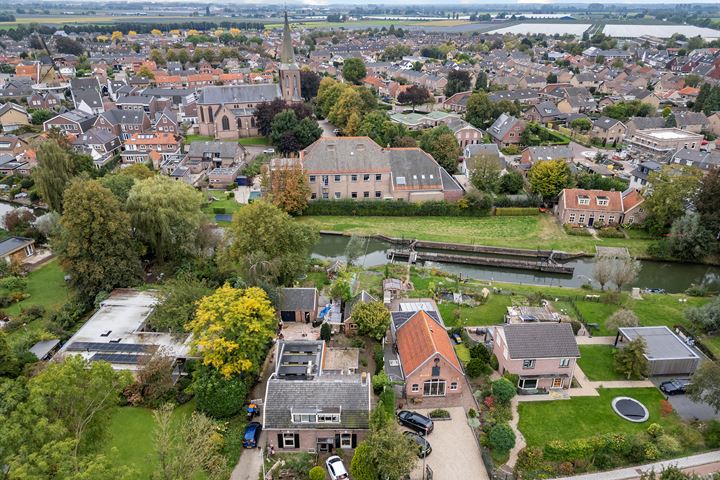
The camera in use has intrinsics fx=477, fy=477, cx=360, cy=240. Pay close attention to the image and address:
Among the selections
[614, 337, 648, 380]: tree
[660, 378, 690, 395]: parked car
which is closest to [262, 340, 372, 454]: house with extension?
[614, 337, 648, 380]: tree

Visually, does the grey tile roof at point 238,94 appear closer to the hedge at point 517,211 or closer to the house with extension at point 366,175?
the house with extension at point 366,175

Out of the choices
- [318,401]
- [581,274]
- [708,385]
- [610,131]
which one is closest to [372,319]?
[318,401]

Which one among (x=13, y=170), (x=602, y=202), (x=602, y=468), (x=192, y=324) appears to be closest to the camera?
(x=602, y=468)

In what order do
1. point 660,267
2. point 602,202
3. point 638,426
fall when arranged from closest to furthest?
1. point 638,426
2. point 660,267
3. point 602,202

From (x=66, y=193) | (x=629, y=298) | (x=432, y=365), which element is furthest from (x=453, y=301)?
(x=66, y=193)

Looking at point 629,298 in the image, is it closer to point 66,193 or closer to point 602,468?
point 602,468

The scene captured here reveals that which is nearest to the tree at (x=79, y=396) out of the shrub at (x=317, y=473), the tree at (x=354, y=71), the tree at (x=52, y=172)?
the shrub at (x=317, y=473)

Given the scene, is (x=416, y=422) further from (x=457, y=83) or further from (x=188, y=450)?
(x=457, y=83)
